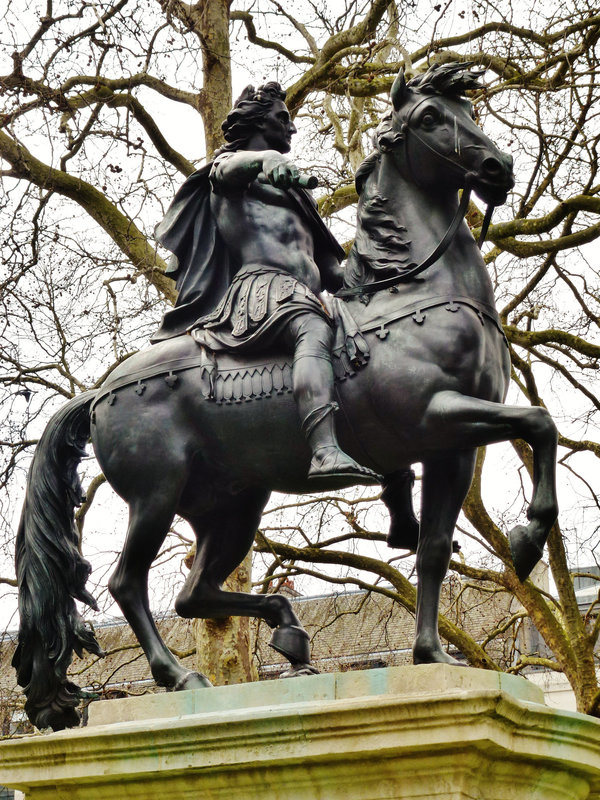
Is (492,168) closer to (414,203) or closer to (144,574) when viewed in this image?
(414,203)

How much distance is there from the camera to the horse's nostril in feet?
15.5

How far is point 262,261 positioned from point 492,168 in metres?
1.05

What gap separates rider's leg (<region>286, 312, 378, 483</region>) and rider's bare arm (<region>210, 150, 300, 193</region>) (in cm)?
55

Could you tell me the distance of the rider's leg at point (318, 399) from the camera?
4422 mm

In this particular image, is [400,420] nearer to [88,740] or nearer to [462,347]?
[462,347]

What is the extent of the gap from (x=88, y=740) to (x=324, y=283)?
2.25 m

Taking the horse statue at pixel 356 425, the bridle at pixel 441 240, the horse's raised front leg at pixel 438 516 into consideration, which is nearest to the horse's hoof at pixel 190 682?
the horse statue at pixel 356 425

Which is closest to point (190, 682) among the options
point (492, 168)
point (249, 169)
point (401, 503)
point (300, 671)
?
point (300, 671)

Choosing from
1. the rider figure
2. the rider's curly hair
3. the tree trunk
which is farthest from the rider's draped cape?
the tree trunk

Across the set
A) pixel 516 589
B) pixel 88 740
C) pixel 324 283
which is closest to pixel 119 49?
pixel 324 283

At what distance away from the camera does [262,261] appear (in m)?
5.15

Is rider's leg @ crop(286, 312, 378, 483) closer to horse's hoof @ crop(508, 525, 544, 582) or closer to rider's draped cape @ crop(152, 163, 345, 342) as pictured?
horse's hoof @ crop(508, 525, 544, 582)

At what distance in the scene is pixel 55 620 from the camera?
5.15 m

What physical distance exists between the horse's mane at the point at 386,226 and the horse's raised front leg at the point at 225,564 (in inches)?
42.6
